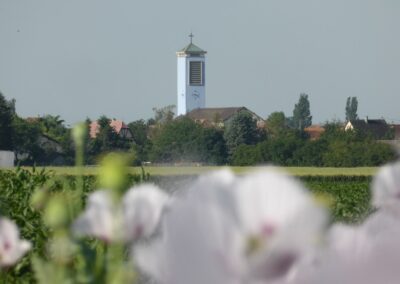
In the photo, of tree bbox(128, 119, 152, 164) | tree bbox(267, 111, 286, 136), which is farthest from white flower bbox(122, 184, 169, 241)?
tree bbox(267, 111, 286, 136)

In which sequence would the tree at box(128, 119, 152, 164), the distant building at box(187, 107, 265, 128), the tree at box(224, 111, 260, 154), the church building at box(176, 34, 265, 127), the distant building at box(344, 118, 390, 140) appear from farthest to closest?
the church building at box(176, 34, 265, 127)
the distant building at box(187, 107, 265, 128)
the distant building at box(344, 118, 390, 140)
the tree at box(224, 111, 260, 154)
the tree at box(128, 119, 152, 164)

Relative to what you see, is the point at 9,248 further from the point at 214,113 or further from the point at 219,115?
the point at 214,113

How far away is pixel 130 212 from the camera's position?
547 millimetres

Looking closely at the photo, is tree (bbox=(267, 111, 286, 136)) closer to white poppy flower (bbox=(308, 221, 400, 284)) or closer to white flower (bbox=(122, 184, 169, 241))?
white flower (bbox=(122, 184, 169, 241))

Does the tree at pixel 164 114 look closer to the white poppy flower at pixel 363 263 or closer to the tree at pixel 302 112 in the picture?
the tree at pixel 302 112

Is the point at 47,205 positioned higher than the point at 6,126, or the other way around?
the point at 6,126

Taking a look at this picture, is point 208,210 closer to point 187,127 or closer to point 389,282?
point 389,282

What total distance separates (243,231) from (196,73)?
142 meters

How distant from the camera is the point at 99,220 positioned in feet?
1.83

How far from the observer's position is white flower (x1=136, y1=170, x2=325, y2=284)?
1.12 feet

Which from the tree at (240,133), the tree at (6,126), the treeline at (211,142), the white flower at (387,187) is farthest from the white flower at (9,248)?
the tree at (240,133)

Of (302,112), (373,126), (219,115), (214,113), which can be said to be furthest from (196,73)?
(373,126)

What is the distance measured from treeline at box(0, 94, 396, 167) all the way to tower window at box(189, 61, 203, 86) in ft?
157

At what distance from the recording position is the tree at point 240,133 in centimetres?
8500
